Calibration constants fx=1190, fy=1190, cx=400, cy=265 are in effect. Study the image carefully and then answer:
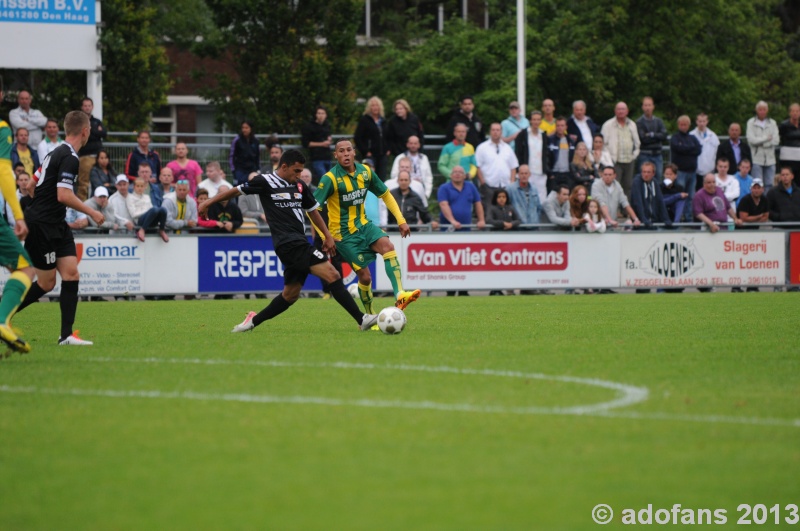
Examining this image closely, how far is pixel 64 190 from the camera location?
36.2 ft

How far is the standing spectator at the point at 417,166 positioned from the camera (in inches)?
882

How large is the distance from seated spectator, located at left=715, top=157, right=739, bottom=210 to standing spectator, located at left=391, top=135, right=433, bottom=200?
5821mm

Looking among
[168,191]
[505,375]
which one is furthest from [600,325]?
[168,191]

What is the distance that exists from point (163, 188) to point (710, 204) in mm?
10393

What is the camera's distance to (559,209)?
2239 cm

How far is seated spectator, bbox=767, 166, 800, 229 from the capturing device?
76.1ft

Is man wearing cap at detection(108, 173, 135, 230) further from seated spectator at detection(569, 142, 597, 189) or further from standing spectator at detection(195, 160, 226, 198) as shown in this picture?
seated spectator at detection(569, 142, 597, 189)

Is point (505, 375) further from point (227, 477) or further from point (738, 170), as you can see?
point (738, 170)

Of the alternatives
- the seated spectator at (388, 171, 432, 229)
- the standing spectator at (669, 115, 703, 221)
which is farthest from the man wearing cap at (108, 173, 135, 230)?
the standing spectator at (669, 115, 703, 221)

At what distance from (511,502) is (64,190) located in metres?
7.05

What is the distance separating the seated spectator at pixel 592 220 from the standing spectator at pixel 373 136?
403cm

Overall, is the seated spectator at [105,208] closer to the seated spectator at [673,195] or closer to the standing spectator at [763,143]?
the seated spectator at [673,195]

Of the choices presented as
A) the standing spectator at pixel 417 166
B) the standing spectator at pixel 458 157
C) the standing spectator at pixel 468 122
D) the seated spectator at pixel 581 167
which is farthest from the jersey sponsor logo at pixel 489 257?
the standing spectator at pixel 468 122

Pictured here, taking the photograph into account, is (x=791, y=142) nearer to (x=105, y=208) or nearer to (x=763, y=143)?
(x=763, y=143)
